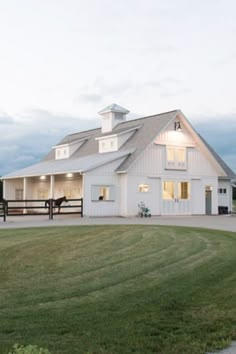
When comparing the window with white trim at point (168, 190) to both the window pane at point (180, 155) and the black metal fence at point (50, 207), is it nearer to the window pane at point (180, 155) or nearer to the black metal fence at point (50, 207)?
the window pane at point (180, 155)

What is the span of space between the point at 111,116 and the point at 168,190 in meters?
8.76

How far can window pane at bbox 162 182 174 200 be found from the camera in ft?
107

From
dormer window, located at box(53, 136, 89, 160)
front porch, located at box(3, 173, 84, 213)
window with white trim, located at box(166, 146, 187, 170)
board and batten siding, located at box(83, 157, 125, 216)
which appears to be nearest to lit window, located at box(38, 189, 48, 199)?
front porch, located at box(3, 173, 84, 213)

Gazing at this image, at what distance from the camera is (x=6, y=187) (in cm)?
4144

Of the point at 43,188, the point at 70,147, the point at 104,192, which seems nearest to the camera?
the point at 104,192

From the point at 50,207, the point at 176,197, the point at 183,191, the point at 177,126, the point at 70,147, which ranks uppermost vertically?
the point at 177,126

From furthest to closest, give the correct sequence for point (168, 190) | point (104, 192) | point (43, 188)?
point (43, 188)
point (168, 190)
point (104, 192)

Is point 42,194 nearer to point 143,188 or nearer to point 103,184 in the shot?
point 103,184

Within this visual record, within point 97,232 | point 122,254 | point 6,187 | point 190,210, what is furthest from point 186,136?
point 122,254

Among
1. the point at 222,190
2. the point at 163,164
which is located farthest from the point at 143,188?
the point at 222,190

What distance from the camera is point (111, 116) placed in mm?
38531

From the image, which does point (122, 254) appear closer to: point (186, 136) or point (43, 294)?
point (43, 294)

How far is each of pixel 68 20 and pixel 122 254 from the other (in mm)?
10934

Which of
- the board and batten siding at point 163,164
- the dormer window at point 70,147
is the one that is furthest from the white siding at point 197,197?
the dormer window at point 70,147
